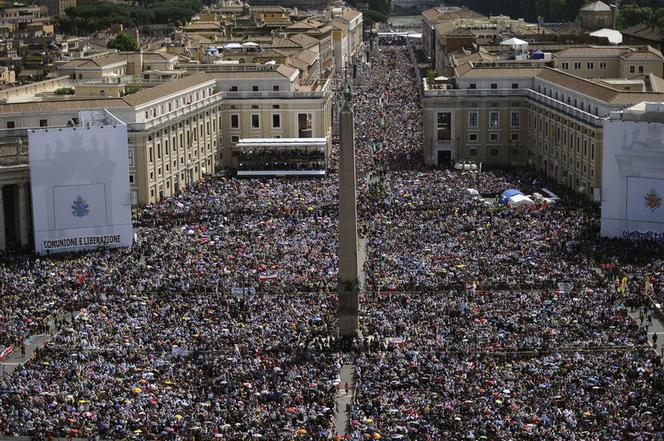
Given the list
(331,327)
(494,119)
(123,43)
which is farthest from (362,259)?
(123,43)

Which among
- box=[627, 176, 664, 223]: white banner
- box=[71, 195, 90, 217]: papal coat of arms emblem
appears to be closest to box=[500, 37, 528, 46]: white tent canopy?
box=[627, 176, 664, 223]: white banner

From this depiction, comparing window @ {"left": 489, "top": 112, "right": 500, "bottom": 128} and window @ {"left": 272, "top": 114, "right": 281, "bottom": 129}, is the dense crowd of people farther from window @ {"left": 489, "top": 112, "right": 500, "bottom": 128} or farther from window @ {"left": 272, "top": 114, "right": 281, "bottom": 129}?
window @ {"left": 489, "top": 112, "right": 500, "bottom": 128}

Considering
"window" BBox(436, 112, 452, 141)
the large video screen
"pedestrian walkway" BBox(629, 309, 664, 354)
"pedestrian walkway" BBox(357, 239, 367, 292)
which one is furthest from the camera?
"window" BBox(436, 112, 452, 141)

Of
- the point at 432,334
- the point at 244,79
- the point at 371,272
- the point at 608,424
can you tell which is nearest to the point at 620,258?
the point at 371,272

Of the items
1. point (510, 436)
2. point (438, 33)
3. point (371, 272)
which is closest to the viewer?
point (510, 436)

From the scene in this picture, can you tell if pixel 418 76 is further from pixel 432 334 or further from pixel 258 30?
pixel 432 334
